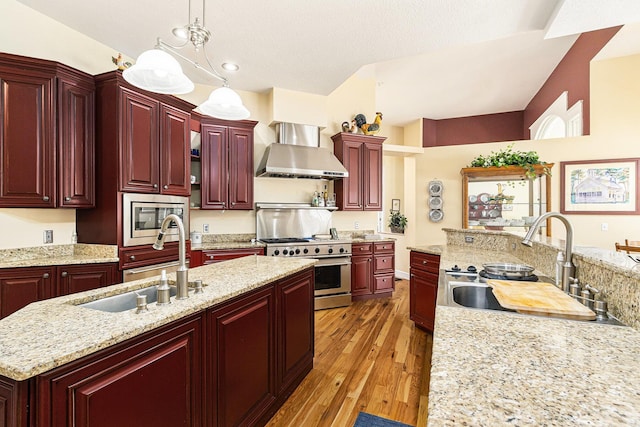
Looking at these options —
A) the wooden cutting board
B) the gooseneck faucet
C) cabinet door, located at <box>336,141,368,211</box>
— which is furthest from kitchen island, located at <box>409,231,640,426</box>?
cabinet door, located at <box>336,141,368,211</box>

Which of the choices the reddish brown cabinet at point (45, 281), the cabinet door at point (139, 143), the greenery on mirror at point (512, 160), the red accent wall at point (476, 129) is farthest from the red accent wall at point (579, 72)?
the reddish brown cabinet at point (45, 281)

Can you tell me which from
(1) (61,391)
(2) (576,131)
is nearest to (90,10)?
(1) (61,391)

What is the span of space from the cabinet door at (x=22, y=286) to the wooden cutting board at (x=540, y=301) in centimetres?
320

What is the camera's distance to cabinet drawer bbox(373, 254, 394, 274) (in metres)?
4.54

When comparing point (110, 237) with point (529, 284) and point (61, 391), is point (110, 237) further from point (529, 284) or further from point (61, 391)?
point (529, 284)

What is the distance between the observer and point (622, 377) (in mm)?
732

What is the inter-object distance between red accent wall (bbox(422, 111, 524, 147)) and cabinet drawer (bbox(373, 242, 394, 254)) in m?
3.44

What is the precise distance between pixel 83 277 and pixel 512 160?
5.37 metres

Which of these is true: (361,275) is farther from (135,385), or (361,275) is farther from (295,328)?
(135,385)

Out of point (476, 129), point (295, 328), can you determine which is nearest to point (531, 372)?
point (295, 328)

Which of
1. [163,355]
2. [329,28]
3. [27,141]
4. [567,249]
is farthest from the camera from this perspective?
Answer: [329,28]

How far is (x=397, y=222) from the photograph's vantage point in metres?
6.49

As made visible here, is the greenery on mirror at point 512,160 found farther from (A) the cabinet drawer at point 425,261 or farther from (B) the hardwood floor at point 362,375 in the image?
(B) the hardwood floor at point 362,375

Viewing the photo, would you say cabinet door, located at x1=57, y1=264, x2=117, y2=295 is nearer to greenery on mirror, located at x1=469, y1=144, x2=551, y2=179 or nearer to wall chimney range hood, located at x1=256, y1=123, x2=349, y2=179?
wall chimney range hood, located at x1=256, y1=123, x2=349, y2=179
